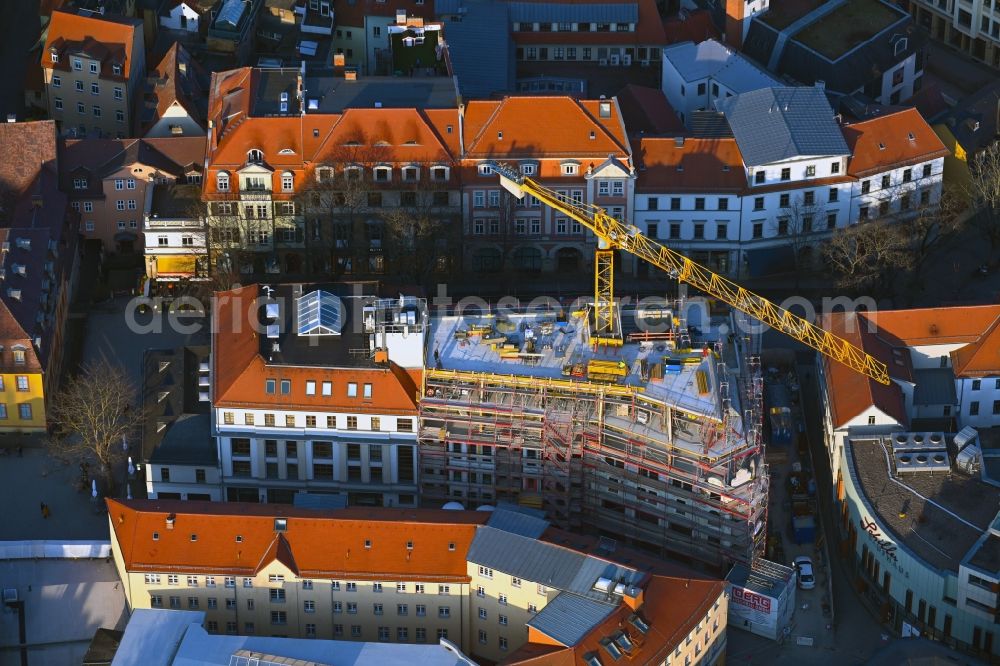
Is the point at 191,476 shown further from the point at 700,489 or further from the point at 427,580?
the point at 700,489

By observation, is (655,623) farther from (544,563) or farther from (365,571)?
(365,571)

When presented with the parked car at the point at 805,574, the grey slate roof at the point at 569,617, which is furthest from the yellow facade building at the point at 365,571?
the parked car at the point at 805,574

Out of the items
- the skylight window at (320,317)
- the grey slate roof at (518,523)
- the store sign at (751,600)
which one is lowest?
the store sign at (751,600)

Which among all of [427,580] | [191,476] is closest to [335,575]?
[427,580]

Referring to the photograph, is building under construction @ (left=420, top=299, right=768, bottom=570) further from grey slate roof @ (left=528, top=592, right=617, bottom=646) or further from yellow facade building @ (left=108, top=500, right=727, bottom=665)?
grey slate roof @ (left=528, top=592, right=617, bottom=646)

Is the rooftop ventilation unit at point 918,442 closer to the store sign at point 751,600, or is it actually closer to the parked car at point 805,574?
the parked car at point 805,574

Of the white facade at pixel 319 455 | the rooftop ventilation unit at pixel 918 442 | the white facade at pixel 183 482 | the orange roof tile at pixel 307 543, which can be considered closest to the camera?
the orange roof tile at pixel 307 543
